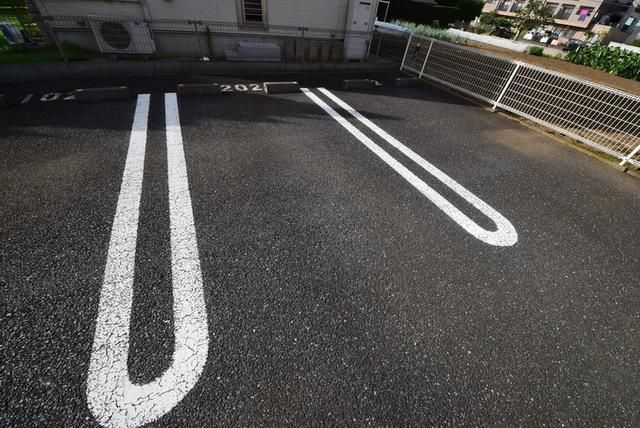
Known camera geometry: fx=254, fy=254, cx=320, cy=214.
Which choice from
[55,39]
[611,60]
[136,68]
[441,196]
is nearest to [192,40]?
[136,68]

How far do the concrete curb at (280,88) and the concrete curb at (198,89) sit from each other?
1133 mm

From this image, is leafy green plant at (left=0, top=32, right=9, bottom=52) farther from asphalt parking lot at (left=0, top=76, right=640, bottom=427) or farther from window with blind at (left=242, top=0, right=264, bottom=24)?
window with blind at (left=242, top=0, right=264, bottom=24)

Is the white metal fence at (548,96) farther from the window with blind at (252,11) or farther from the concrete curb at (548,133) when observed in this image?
the window with blind at (252,11)

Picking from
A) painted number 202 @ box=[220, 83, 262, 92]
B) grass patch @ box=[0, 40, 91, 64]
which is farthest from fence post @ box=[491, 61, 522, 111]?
grass patch @ box=[0, 40, 91, 64]

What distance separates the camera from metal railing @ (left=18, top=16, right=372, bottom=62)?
6.58 meters

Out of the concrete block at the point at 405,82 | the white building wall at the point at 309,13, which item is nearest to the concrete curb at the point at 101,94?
the white building wall at the point at 309,13

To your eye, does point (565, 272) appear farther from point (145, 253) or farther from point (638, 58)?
point (638, 58)

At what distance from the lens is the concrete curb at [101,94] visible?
4.99 m

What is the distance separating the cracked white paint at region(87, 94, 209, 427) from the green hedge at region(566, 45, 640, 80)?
22.5m

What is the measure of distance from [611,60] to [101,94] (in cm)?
2428

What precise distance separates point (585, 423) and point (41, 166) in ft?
19.6

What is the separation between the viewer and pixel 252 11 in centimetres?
812

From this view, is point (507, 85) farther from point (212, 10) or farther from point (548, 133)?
point (212, 10)

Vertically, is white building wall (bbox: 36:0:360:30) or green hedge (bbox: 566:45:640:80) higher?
white building wall (bbox: 36:0:360:30)
